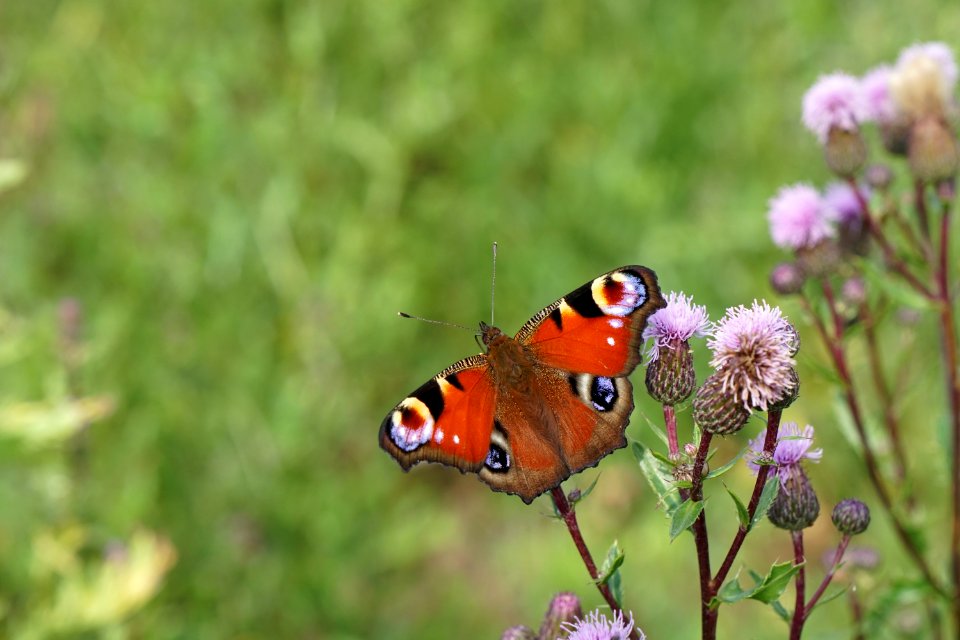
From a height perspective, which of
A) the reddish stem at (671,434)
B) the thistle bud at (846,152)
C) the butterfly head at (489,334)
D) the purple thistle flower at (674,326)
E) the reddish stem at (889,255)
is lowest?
the reddish stem at (671,434)

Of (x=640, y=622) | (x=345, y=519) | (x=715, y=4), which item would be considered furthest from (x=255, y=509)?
(x=715, y=4)

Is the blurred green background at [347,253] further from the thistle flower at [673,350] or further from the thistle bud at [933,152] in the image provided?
the thistle flower at [673,350]

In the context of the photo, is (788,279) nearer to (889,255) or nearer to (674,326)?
(889,255)

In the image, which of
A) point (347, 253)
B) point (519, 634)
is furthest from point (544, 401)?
point (347, 253)

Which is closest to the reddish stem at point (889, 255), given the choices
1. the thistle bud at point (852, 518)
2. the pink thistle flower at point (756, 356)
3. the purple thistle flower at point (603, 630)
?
the thistle bud at point (852, 518)

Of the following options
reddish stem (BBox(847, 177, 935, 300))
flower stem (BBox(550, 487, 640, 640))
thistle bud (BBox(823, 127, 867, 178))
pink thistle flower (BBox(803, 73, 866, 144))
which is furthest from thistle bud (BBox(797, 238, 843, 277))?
flower stem (BBox(550, 487, 640, 640))

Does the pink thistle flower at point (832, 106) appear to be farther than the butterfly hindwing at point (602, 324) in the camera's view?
Yes

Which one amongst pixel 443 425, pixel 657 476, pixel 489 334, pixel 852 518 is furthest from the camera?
pixel 489 334
